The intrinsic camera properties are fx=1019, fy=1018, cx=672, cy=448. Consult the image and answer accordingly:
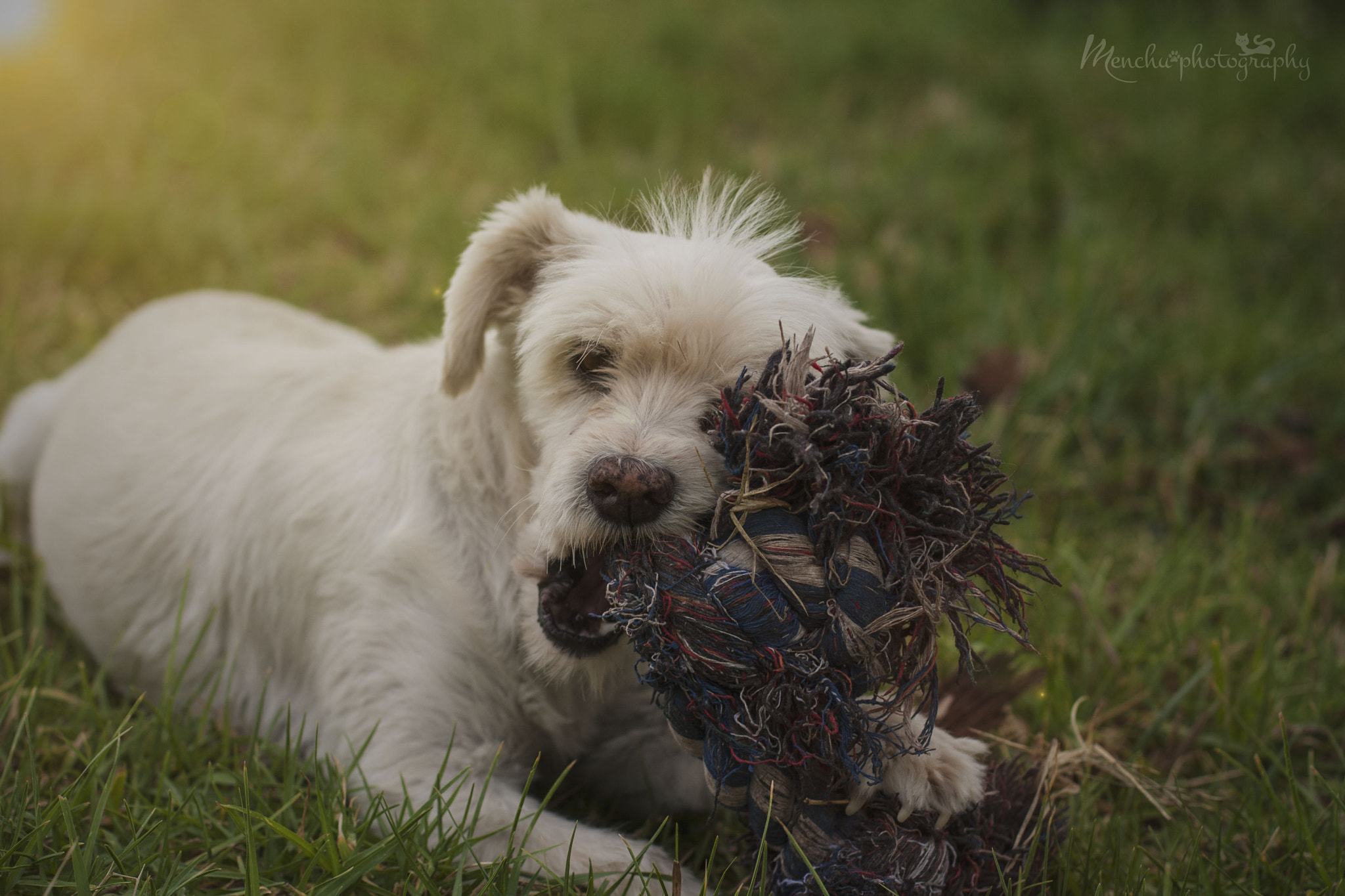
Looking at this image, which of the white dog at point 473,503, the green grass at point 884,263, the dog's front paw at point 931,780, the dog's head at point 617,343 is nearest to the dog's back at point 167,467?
the white dog at point 473,503

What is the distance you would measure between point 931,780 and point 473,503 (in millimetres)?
1423

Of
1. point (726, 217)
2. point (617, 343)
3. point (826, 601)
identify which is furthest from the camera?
point (726, 217)

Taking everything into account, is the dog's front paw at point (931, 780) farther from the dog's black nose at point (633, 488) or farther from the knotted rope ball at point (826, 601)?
the dog's black nose at point (633, 488)

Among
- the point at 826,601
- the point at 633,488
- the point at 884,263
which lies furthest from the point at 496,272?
the point at 884,263

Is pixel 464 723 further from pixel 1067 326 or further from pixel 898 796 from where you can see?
pixel 1067 326

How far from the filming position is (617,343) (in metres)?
2.47

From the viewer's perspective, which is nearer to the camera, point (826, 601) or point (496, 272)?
point (826, 601)

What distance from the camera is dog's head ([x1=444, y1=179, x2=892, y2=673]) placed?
7.38ft

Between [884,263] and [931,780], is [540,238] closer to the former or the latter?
[931,780]

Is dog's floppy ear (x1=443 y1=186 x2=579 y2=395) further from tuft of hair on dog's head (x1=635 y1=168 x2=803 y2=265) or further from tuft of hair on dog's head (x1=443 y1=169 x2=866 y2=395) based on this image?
tuft of hair on dog's head (x1=635 y1=168 x2=803 y2=265)

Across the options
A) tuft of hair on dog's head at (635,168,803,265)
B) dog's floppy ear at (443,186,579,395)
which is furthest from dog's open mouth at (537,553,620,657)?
tuft of hair on dog's head at (635,168,803,265)

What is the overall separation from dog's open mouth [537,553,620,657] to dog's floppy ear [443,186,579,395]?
2.18 ft

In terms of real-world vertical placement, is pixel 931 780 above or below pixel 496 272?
below

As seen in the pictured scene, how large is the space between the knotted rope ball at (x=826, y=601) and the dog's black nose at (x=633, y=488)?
79 millimetres
